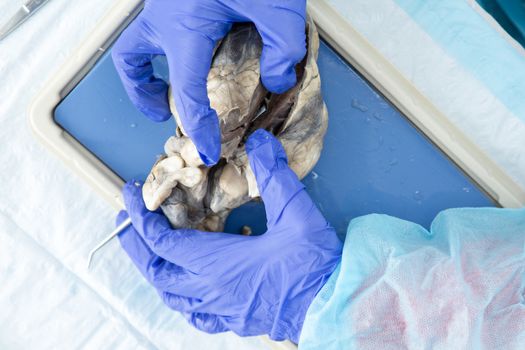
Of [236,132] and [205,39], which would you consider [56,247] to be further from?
[205,39]

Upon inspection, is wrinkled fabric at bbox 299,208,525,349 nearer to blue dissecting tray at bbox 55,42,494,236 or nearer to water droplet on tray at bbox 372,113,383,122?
blue dissecting tray at bbox 55,42,494,236

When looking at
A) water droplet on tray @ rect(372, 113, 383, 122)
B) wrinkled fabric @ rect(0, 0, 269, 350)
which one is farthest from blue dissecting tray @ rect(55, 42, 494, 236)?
wrinkled fabric @ rect(0, 0, 269, 350)

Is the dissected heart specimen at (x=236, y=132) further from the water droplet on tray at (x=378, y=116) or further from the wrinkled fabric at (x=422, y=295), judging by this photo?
the wrinkled fabric at (x=422, y=295)

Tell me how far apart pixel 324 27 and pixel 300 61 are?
0.23 meters

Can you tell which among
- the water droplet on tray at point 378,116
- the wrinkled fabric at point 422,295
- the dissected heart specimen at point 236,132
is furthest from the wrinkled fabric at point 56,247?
the water droplet on tray at point 378,116

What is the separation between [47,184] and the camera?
1.80 m

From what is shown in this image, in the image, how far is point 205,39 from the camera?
126 cm

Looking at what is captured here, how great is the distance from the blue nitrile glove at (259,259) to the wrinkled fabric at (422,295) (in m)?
0.07

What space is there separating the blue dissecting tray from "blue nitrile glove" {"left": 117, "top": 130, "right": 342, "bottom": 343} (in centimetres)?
16

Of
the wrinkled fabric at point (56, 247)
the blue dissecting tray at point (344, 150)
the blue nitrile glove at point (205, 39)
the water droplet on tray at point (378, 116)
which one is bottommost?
the wrinkled fabric at point (56, 247)

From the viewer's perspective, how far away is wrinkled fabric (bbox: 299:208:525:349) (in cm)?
128

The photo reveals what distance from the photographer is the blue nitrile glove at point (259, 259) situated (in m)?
1.41

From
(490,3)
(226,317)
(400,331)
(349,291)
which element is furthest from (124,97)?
(490,3)

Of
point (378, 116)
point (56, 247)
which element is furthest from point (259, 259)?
point (56, 247)
